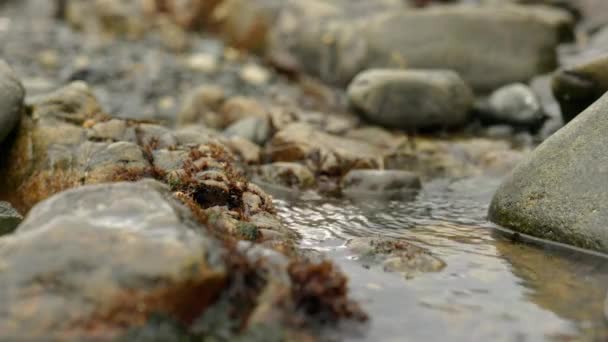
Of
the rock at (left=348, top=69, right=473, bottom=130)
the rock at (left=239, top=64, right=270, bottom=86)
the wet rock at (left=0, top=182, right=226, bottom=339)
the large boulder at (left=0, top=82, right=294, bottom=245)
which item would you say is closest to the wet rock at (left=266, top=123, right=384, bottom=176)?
the rock at (left=348, top=69, right=473, bottom=130)

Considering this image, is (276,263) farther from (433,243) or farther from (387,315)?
(433,243)

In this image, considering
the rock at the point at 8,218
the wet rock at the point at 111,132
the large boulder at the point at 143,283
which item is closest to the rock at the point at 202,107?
the wet rock at the point at 111,132

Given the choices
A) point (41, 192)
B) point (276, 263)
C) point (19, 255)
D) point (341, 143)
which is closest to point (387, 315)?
point (276, 263)

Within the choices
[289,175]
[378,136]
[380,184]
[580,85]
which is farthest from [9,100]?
[580,85]

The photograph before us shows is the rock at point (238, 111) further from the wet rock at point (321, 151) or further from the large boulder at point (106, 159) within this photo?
the large boulder at point (106, 159)

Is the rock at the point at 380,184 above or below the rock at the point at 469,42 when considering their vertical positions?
below

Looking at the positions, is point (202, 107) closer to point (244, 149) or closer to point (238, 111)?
point (238, 111)

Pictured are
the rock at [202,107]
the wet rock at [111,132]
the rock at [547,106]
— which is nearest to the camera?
the wet rock at [111,132]
